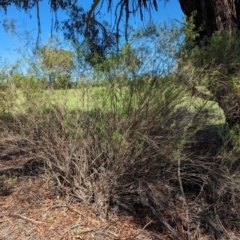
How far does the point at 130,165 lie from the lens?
5441 mm

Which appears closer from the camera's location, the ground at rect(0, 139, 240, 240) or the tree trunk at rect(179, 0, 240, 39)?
the ground at rect(0, 139, 240, 240)

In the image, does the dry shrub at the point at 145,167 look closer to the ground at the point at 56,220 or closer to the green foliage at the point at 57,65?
the ground at the point at 56,220

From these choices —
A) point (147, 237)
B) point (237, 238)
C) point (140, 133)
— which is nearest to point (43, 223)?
point (147, 237)

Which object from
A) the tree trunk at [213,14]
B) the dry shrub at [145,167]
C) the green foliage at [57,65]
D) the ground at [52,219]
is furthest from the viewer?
the tree trunk at [213,14]

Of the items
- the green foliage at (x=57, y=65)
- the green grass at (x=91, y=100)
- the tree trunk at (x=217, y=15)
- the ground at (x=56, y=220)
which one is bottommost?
the ground at (x=56, y=220)

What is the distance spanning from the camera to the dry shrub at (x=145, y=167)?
17.5ft

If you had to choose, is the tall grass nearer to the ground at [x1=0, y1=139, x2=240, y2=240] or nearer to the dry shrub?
the dry shrub

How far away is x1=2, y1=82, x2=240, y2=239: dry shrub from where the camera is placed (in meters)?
5.32

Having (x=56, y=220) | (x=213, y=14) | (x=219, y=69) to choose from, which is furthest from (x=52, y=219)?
(x=213, y=14)

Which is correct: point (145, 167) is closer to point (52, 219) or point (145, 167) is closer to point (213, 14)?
point (52, 219)

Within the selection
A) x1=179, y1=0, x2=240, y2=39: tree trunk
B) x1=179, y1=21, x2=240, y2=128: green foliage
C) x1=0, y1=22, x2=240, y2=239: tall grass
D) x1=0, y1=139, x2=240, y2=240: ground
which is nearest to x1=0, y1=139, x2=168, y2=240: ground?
x1=0, y1=139, x2=240, y2=240: ground

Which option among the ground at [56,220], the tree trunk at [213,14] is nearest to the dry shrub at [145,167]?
the ground at [56,220]

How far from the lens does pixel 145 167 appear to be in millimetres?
5488

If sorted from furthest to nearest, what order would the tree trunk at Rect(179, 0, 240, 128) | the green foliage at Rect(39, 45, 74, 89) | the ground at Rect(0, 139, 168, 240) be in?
the tree trunk at Rect(179, 0, 240, 128) → the green foliage at Rect(39, 45, 74, 89) → the ground at Rect(0, 139, 168, 240)
